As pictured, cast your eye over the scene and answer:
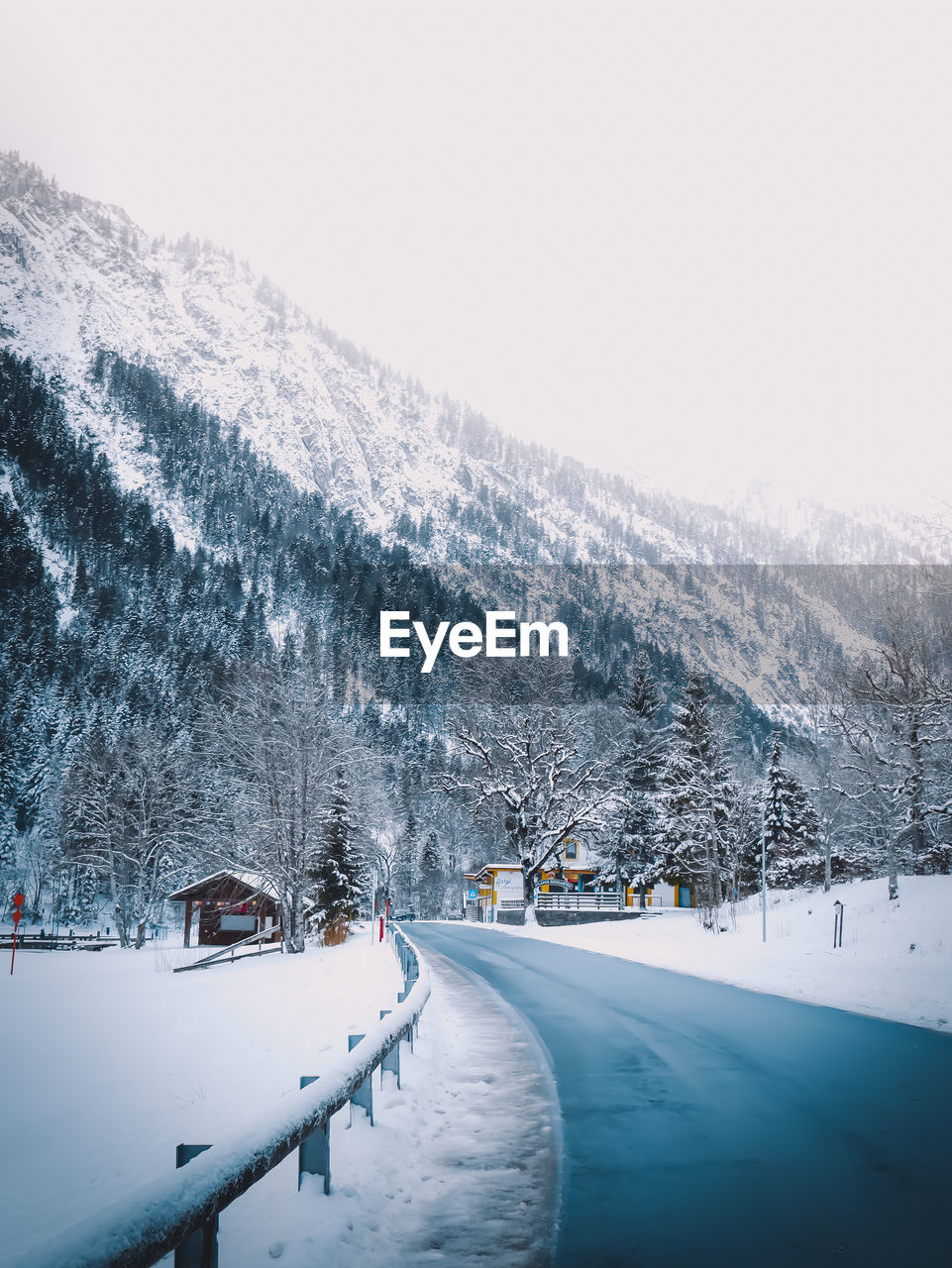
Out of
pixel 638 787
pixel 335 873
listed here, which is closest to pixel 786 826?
pixel 638 787

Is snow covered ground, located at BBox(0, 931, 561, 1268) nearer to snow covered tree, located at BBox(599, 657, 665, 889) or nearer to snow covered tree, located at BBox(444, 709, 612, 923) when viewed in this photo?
snow covered tree, located at BBox(444, 709, 612, 923)

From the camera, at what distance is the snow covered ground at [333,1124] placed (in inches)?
183

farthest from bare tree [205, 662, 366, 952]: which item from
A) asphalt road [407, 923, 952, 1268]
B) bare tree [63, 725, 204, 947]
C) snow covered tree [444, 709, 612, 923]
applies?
asphalt road [407, 923, 952, 1268]

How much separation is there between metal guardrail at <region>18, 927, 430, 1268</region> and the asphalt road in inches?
57.8

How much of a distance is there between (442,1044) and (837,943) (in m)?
13.8

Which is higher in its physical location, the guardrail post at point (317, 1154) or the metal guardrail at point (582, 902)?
the guardrail post at point (317, 1154)

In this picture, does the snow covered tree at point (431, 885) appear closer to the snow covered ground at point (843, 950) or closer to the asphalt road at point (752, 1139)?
the snow covered ground at point (843, 950)

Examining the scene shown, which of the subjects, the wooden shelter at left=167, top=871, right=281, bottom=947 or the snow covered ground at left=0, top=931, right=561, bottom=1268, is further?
the wooden shelter at left=167, top=871, right=281, bottom=947

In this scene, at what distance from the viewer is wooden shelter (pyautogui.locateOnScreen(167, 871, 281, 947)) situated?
152 feet

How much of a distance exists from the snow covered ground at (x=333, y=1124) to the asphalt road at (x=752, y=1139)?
403 mm

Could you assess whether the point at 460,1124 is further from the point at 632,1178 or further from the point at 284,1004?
the point at 284,1004

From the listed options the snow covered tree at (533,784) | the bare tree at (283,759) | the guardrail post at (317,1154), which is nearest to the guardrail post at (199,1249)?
the guardrail post at (317,1154)

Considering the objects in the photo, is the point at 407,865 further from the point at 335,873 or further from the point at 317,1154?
the point at 317,1154

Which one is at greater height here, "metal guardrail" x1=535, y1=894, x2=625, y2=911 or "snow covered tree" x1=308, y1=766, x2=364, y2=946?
"snow covered tree" x1=308, y1=766, x2=364, y2=946
